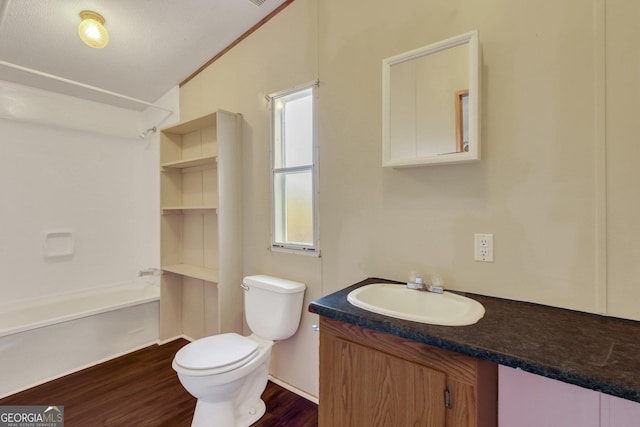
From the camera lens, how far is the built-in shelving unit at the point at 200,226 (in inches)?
82.7

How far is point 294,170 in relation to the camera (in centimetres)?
193

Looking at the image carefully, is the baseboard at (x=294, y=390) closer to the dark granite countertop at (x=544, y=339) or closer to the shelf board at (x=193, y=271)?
the shelf board at (x=193, y=271)

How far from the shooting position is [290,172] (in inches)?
77.5

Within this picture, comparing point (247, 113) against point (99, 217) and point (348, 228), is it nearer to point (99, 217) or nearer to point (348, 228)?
point (348, 228)

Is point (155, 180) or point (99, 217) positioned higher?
point (155, 180)

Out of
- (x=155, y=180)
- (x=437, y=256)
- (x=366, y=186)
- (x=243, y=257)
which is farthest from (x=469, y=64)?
(x=155, y=180)

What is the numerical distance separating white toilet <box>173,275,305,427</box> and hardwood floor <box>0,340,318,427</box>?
159mm

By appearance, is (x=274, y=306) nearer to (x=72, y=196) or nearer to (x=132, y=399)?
(x=132, y=399)

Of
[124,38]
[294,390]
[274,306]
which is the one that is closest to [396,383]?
[274,306]

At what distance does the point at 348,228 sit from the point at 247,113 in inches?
48.0

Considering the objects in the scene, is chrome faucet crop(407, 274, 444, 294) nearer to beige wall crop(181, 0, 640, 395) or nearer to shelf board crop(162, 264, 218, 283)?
beige wall crop(181, 0, 640, 395)

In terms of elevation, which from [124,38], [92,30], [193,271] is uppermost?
[124,38]

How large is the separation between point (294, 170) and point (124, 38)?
1558mm

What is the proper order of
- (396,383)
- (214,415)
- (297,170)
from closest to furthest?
(396,383) < (214,415) < (297,170)
